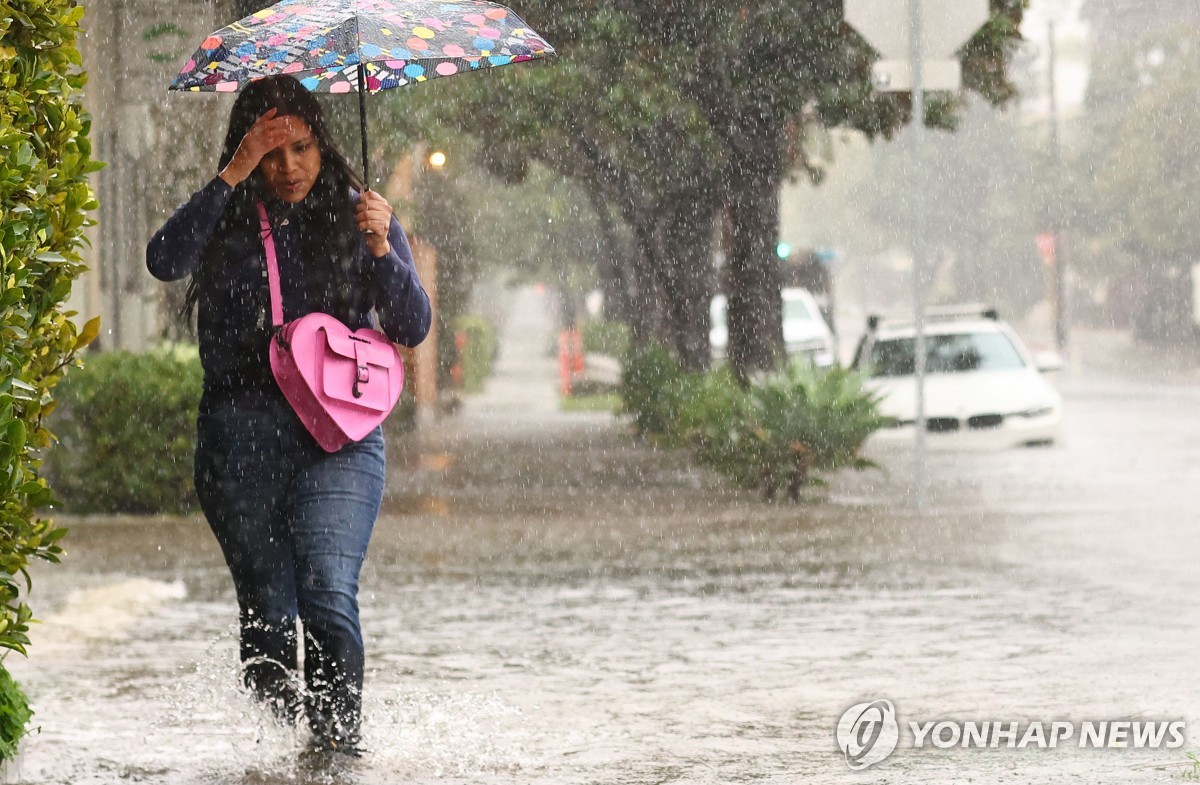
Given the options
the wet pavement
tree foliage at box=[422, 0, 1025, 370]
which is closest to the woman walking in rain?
the wet pavement

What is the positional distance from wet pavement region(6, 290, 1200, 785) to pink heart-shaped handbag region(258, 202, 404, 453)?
88 centimetres

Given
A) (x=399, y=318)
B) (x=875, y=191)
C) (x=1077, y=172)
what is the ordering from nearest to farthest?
(x=399, y=318), (x=1077, y=172), (x=875, y=191)

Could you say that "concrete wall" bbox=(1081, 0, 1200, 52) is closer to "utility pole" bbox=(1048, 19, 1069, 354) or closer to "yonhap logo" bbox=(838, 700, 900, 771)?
"utility pole" bbox=(1048, 19, 1069, 354)

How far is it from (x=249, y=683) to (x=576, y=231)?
141 ft

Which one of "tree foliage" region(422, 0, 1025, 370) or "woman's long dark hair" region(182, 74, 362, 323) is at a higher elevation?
"tree foliage" region(422, 0, 1025, 370)

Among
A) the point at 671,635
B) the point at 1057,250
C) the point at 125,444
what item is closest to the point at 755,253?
the point at 125,444

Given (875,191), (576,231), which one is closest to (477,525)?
(576,231)

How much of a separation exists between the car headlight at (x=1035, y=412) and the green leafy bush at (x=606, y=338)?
58.3ft

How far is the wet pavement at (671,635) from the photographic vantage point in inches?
225

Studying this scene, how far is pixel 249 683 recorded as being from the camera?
5496 mm

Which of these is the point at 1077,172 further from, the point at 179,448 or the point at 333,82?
the point at 333,82

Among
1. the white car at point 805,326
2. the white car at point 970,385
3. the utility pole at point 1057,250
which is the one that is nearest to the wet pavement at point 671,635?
the white car at point 970,385

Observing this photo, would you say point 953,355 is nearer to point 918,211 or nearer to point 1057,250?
point 918,211

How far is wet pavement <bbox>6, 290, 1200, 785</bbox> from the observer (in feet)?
18.7
